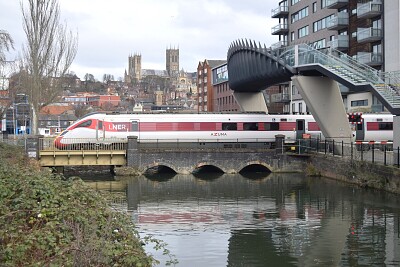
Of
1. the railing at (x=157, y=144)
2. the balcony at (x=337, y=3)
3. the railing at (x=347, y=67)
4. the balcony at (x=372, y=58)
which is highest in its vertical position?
the balcony at (x=337, y=3)

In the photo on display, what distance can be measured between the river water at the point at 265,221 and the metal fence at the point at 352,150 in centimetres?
180

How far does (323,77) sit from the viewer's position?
33969 mm

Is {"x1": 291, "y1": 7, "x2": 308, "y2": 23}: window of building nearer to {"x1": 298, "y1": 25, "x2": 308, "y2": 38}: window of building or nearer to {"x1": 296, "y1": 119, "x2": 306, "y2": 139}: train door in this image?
{"x1": 298, "y1": 25, "x2": 308, "y2": 38}: window of building

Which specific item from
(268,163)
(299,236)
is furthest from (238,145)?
(299,236)

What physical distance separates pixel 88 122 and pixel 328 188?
17590mm

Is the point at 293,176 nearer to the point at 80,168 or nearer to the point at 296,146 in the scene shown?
the point at 296,146

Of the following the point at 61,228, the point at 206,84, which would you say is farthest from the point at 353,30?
the point at 206,84

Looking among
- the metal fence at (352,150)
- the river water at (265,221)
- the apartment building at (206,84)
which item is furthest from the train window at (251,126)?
the apartment building at (206,84)

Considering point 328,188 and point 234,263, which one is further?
point 328,188

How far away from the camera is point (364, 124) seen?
→ 4172 cm

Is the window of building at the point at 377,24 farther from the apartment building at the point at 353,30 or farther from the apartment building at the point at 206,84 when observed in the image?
the apartment building at the point at 206,84

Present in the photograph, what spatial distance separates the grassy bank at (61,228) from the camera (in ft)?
26.8

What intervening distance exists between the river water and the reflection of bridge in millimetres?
4016

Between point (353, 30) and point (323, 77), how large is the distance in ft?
65.7
